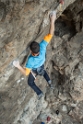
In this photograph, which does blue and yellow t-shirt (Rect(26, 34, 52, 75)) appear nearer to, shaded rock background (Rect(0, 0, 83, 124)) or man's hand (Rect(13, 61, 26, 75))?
man's hand (Rect(13, 61, 26, 75))

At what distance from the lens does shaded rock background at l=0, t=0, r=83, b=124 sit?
4.26 meters

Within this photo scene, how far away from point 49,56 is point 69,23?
1.33 m

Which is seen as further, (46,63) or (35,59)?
(46,63)

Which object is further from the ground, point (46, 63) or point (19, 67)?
point (19, 67)

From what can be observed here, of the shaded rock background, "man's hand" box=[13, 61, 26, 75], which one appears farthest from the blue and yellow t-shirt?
the shaded rock background

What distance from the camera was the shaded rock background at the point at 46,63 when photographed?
426cm

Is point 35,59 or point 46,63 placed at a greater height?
point 35,59

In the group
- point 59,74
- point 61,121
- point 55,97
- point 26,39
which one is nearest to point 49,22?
point 26,39

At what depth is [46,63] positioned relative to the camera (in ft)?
24.7

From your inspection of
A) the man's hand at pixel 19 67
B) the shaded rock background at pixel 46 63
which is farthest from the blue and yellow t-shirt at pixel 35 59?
the shaded rock background at pixel 46 63


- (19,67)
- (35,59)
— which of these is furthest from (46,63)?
(19,67)

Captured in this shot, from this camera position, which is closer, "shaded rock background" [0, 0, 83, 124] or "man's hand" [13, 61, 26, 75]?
"shaded rock background" [0, 0, 83, 124]

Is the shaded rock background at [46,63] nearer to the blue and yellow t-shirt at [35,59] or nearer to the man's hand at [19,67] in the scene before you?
the man's hand at [19,67]

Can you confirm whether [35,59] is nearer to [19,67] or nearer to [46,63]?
[19,67]
